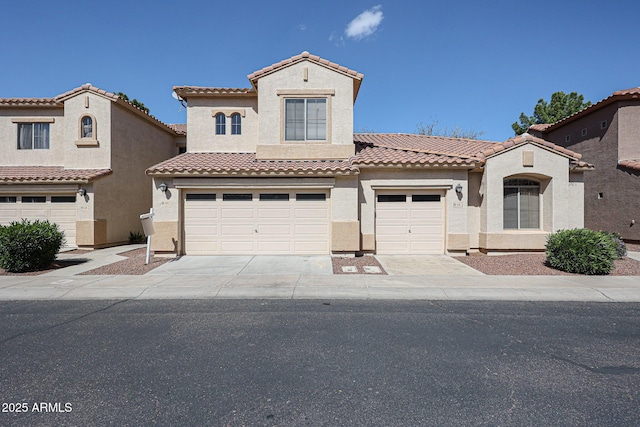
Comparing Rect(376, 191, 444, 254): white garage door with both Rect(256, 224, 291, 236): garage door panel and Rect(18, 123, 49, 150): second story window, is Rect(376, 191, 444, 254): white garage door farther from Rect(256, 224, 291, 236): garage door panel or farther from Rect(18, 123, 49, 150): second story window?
Rect(18, 123, 49, 150): second story window

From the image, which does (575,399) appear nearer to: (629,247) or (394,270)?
(394,270)

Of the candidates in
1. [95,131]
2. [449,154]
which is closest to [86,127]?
[95,131]

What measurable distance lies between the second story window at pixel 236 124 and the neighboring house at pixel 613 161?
1683cm

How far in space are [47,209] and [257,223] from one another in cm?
988

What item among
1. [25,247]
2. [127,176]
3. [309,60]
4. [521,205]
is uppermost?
[309,60]

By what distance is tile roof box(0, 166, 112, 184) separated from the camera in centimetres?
1362

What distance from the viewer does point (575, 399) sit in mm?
3240

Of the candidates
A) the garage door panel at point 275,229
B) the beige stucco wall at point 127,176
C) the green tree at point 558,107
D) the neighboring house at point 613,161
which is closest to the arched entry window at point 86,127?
the beige stucco wall at point 127,176

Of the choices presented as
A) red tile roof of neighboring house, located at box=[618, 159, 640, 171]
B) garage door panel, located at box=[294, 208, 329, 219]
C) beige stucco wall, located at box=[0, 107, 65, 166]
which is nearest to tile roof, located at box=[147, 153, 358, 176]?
garage door panel, located at box=[294, 208, 329, 219]

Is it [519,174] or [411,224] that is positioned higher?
[519,174]

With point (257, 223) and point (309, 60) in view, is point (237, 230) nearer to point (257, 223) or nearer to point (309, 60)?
point (257, 223)

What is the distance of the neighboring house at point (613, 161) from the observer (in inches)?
562

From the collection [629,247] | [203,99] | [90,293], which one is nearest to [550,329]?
[90,293]

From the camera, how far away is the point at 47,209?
14180mm
